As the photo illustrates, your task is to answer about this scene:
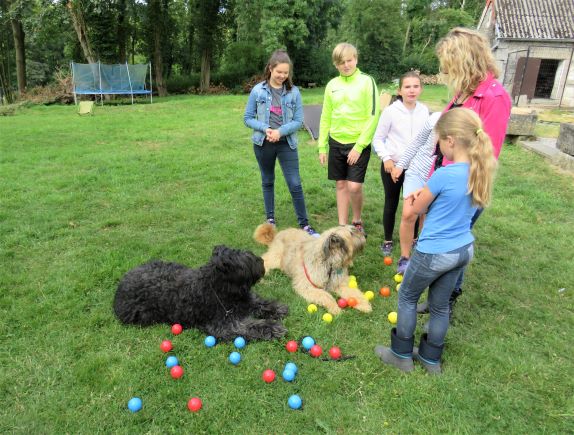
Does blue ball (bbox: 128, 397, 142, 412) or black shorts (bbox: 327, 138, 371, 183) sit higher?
black shorts (bbox: 327, 138, 371, 183)

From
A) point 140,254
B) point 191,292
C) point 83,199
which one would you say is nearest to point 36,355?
point 191,292

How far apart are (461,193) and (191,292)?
97.9 inches

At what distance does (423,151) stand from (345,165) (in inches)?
52.1

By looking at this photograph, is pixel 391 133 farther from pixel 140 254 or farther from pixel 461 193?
pixel 140 254

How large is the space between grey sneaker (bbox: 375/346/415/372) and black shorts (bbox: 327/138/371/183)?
92.6 inches

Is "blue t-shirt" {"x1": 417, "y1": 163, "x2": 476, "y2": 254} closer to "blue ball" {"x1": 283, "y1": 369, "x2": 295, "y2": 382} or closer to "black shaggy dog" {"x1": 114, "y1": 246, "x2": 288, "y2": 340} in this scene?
"blue ball" {"x1": 283, "y1": 369, "x2": 295, "y2": 382}

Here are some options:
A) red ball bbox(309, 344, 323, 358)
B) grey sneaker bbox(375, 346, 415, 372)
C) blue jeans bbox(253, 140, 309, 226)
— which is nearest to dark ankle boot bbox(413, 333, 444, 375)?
grey sneaker bbox(375, 346, 415, 372)

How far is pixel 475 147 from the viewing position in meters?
2.60

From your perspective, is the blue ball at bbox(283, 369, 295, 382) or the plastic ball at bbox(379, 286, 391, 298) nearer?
the blue ball at bbox(283, 369, 295, 382)

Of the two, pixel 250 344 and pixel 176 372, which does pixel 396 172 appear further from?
pixel 176 372

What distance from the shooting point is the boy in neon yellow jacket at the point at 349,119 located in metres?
4.79

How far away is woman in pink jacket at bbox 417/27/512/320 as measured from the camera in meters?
3.04

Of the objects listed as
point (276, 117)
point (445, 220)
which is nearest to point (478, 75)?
point (445, 220)

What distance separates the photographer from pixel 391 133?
4.65m
